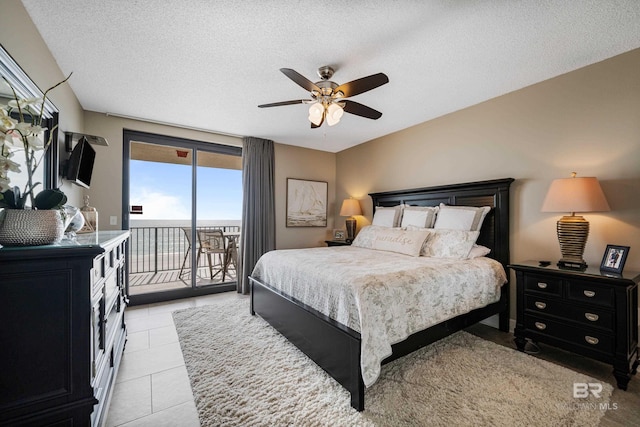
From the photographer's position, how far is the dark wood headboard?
293 centimetres

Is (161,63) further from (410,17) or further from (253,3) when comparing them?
(410,17)

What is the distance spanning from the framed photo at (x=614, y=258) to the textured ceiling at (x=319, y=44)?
1644 millimetres

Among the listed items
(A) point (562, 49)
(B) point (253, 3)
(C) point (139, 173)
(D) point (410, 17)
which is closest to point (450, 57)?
(D) point (410, 17)

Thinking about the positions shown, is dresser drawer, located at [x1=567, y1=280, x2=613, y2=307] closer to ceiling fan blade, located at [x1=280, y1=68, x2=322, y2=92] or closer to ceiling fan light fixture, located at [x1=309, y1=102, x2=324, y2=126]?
ceiling fan light fixture, located at [x1=309, y1=102, x2=324, y2=126]

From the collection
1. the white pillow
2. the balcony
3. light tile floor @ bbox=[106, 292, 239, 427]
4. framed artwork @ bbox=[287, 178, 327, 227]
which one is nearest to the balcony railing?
the balcony

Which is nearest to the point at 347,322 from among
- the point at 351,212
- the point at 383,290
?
the point at 383,290

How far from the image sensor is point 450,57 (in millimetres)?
2270

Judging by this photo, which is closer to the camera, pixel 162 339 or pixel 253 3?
pixel 253 3

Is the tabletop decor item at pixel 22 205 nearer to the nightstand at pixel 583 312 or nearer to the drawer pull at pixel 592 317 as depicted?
the nightstand at pixel 583 312

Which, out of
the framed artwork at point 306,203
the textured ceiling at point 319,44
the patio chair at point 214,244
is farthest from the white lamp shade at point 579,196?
the patio chair at point 214,244

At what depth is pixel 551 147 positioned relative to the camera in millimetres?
2643

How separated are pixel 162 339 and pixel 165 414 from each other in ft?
3.89

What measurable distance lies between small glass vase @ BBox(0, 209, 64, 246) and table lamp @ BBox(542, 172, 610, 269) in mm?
3403

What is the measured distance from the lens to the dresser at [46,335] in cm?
105
